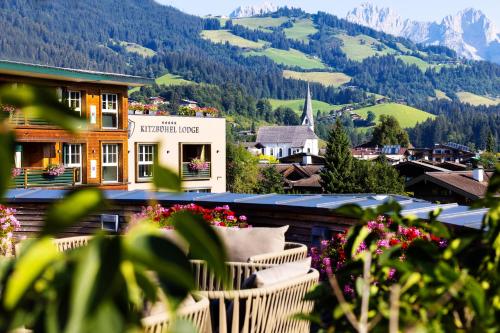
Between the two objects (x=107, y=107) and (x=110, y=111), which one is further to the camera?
(x=110, y=111)

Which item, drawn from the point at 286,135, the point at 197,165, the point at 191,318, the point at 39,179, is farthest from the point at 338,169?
the point at 286,135

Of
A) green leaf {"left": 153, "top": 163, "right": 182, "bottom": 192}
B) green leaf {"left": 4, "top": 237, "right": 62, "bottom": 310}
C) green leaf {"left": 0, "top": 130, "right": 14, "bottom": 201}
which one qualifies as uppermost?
green leaf {"left": 0, "top": 130, "right": 14, "bottom": 201}

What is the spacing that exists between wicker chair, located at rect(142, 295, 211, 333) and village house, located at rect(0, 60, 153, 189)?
24905 mm

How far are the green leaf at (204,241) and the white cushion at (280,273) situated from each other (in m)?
3.08

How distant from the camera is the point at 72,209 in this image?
0.78 metres

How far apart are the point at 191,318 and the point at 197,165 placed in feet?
109

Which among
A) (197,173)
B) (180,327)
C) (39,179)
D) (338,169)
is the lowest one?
(338,169)

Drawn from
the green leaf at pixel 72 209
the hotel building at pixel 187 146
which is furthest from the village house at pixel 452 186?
the green leaf at pixel 72 209

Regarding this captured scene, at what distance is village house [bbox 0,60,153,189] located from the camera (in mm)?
28297

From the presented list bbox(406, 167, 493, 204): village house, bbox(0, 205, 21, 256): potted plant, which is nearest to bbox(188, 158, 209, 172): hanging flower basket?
bbox(406, 167, 493, 204): village house

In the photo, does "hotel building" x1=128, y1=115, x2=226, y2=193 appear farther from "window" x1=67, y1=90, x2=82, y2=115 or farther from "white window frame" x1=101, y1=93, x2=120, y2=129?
"window" x1=67, y1=90, x2=82, y2=115

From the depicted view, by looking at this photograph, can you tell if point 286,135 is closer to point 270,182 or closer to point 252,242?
point 270,182

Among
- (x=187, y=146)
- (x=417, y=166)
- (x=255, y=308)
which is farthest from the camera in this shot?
(x=417, y=166)

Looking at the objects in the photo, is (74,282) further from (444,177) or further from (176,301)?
(444,177)
